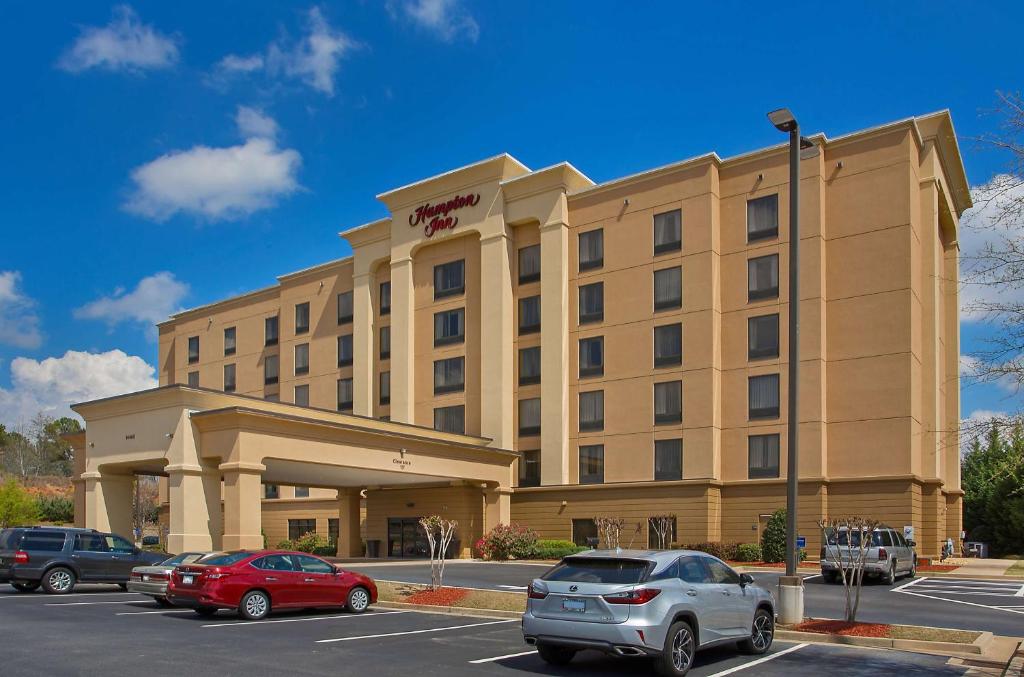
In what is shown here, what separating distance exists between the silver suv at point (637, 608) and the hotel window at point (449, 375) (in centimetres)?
3758

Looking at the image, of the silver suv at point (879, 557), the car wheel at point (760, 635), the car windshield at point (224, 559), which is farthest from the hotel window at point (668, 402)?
the car wheel at point (760, 635)

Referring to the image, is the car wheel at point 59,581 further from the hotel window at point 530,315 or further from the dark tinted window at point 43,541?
the hotel window at point 530,315

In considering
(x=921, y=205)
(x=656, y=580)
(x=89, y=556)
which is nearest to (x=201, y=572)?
(x=89, y=556)

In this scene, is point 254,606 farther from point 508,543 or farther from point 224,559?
point 508,543

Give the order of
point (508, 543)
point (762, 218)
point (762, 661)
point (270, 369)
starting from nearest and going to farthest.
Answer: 1. point (762, 661)
2. point (762, 218)
3. point (508, 543)
4. point (270, 369)

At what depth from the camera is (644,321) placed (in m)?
45.1

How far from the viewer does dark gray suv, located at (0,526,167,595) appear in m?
23.7

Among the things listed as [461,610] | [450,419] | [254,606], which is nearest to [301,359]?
[450,419]

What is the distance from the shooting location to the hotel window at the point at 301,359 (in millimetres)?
59562

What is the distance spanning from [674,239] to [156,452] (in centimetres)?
2415

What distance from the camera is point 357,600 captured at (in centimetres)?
2044

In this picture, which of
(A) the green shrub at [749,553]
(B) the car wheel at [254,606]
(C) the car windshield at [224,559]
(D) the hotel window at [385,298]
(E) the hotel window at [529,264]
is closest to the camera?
(B) the car wheel at [254,606]

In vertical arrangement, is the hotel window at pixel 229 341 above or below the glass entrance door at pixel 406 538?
above

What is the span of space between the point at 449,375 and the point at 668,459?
43.8 feet
